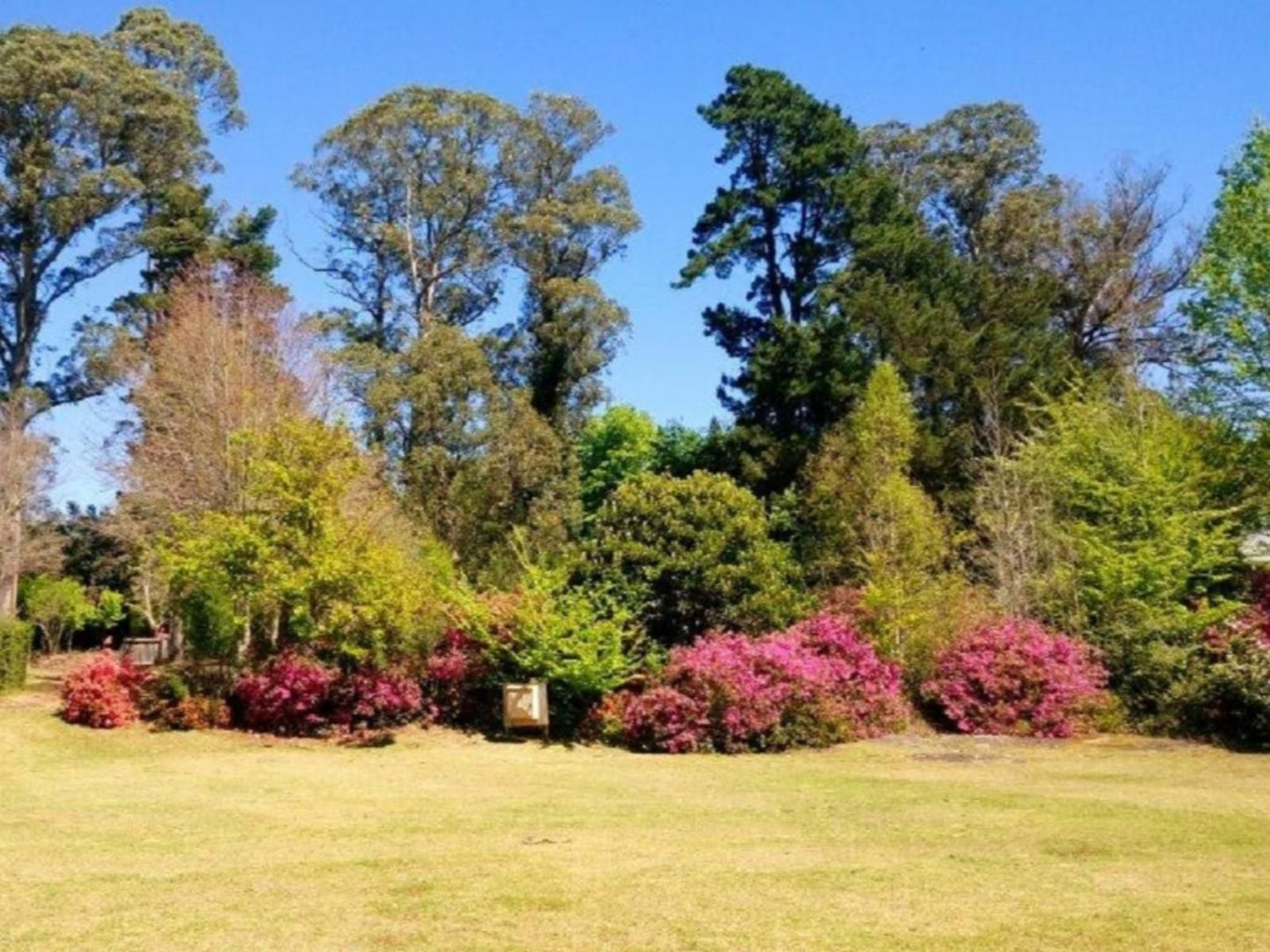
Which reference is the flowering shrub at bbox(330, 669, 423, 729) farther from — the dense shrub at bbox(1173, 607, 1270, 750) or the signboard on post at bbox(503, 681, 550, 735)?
the dense shrub at bbox(1173, 607, 1270, 750)

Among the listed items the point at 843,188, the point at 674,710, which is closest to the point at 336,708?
the point at 674,710

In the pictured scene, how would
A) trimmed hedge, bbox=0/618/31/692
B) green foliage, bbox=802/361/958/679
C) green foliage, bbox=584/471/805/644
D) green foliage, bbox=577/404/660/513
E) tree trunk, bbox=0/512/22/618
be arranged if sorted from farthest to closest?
green foliage, bbox=577/404/660/513 → tree trunk, bbox=0/512/22/618 → trimmed hedge, bbox=0/618/31/692 → green foliage, bbox=802/361/958/679 → green foliage, bbox=584/471/805/644

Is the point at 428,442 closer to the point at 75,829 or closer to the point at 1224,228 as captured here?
the point at 1224,228

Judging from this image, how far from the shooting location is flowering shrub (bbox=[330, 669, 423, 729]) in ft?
56.6

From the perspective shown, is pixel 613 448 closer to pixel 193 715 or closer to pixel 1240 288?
pixel 1240 288

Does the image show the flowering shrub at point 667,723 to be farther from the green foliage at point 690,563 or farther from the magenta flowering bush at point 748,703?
the green foliage at point 690,563

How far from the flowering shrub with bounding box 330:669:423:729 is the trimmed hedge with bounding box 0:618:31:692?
6.15 metres

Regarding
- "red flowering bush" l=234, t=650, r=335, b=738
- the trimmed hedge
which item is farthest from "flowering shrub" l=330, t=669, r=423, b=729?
the trimmed hedge

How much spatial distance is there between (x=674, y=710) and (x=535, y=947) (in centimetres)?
1046

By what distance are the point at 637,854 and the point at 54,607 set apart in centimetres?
2565

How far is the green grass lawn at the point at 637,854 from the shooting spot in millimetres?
6160

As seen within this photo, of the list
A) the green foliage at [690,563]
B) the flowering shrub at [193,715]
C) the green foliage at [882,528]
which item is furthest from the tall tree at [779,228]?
the flowering shrub at [193,715]

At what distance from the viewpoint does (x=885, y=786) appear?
12.1 metres

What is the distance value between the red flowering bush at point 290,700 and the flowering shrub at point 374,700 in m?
0.21
